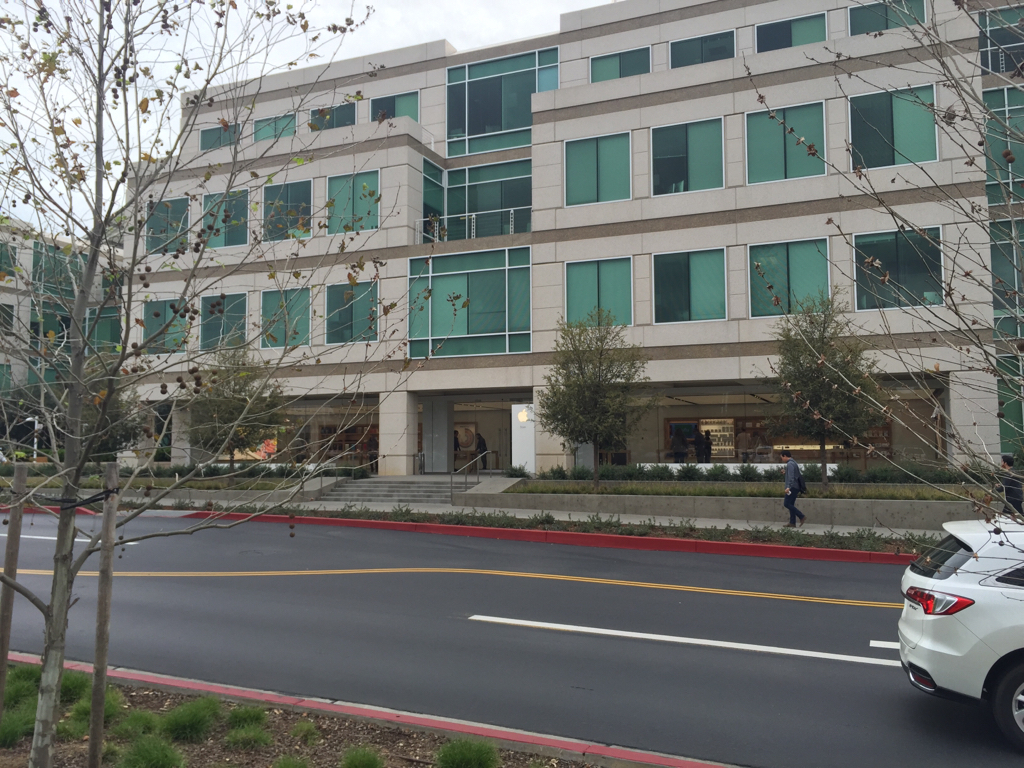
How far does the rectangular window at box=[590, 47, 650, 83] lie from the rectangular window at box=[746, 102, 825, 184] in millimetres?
6970

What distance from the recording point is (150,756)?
510 centimetres

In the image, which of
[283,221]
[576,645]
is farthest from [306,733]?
[283,221]

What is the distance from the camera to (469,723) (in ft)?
20.5

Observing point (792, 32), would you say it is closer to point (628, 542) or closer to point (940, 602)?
point (628, 542)

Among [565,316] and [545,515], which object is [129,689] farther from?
[565,316]

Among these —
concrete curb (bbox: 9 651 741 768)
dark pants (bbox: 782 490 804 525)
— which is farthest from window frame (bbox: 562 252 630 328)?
concrete curb (bbox: 9 651 741 768)

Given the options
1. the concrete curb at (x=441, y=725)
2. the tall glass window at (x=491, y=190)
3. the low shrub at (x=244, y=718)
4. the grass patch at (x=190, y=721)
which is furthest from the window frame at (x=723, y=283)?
the grass patch at (x=190, y=721)

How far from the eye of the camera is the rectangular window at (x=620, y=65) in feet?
99.8

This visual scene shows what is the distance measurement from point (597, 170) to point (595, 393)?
371 inches

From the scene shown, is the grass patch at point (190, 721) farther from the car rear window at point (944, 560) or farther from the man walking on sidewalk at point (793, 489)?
the man walking on sidewalk at point (793, 489)

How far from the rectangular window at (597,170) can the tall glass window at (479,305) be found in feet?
9.15

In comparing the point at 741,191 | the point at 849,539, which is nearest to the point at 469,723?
the point at 849,539

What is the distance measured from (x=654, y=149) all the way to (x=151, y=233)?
23185 mm

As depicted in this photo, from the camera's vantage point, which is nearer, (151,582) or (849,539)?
(151,582)
